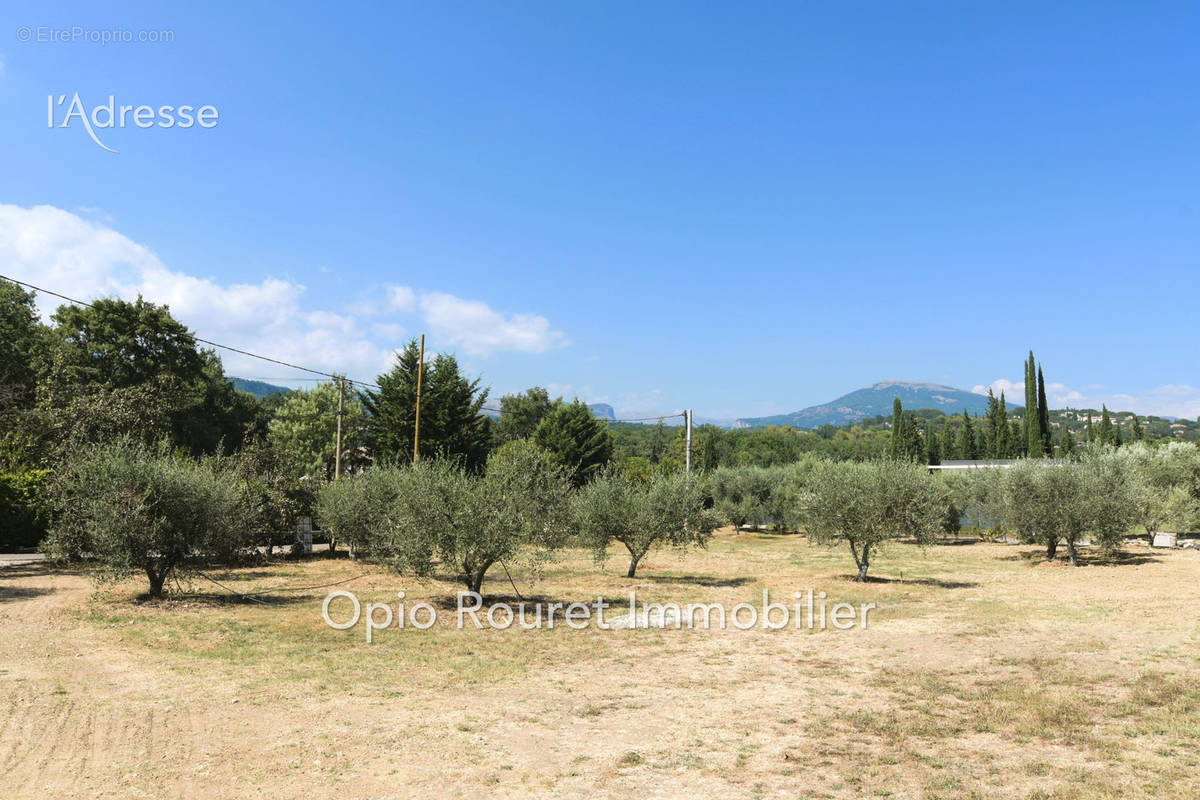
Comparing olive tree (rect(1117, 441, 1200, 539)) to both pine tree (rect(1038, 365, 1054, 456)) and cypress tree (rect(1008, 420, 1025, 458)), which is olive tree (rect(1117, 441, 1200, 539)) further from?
cypress tree (rect(1008, 420, 1025, 458))

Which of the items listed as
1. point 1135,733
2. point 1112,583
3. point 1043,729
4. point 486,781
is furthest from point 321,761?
point 1112,583

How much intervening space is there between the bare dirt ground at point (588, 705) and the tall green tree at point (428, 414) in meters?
22.9

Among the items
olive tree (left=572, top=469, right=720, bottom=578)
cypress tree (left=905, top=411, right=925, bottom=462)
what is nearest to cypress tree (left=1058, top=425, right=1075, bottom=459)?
olive tree (left=572, top=469, right=720, bottom=578)

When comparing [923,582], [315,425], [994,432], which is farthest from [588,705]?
[994,432]

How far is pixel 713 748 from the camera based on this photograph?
845 cm

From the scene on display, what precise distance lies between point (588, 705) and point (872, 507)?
1574cm

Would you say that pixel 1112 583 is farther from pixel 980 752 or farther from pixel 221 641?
pixel 221 641

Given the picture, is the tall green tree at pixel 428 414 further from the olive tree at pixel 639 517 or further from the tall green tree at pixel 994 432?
the tall green tree at pixel 994 432

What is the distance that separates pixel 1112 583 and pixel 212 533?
27611mm

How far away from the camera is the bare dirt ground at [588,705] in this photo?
7336mm

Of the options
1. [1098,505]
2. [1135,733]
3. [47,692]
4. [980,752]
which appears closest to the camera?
[980,752]

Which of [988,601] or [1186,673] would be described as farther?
[988,601]

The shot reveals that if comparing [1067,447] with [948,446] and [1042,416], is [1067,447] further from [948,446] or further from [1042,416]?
[948,446]

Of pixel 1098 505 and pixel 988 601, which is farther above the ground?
pixel 1098 505
